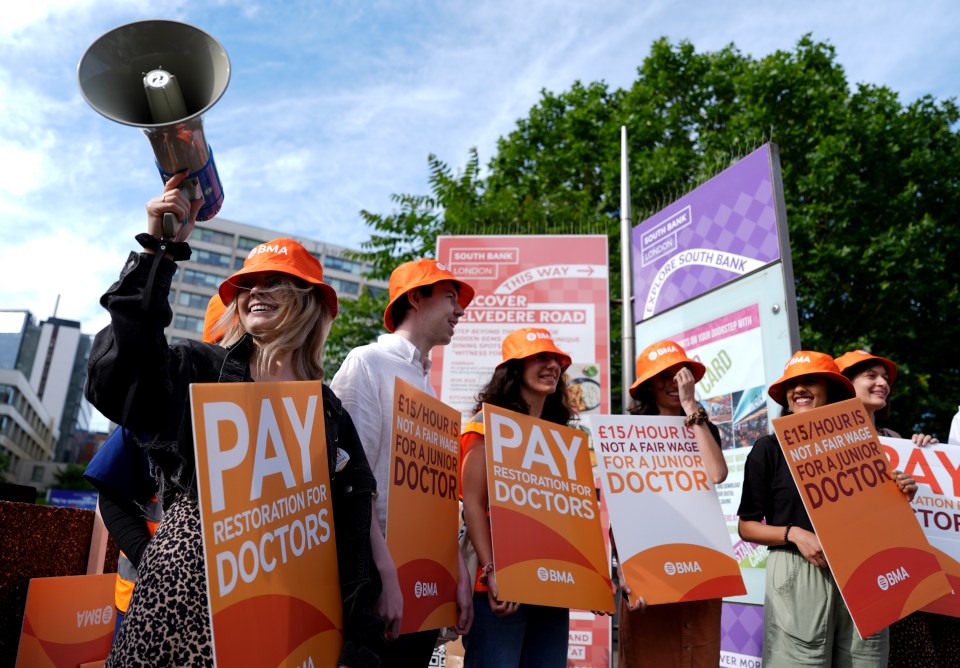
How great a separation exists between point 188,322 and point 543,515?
78.7 meters

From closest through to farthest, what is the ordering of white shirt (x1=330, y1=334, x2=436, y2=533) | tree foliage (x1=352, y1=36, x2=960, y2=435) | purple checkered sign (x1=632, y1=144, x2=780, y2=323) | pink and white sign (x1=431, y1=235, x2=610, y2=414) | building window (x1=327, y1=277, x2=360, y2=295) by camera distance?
white shirt (x1=330, y1=334, x2=436, y2=533) → purple checkered sign (x1=632, y1=144, x2=780, y2=323) → pink and white sign (x1=431, y1=235, x2=610, y2=414) → tree foliage (x1=352, y1=36, x2=960, y2=435) → building window (x1=327, y1=277, x2=360, y2=295)

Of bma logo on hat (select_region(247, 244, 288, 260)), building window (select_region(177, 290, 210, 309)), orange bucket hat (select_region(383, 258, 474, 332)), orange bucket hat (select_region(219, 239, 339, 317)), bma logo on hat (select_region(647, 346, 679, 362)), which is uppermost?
building window (select_region(177, 290, 210, 309))

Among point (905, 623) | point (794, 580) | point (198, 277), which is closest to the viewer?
point (794, 580)

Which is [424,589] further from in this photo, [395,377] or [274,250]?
[274,250]

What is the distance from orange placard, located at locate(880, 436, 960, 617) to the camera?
3.70 metres

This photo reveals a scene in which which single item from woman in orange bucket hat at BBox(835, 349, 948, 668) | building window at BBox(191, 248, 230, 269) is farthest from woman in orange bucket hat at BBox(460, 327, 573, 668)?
building window at BBox(191, 248, 230, 269)

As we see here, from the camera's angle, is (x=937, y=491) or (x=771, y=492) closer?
(x=771, y=492)

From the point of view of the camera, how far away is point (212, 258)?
79.1 m

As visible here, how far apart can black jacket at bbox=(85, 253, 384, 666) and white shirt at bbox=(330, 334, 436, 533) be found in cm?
51

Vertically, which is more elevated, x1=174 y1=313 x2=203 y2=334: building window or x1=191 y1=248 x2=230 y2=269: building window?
x1=191 y1=248 x2=230 y2=269: building window

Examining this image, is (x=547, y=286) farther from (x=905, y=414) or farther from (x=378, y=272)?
(x=905, y=414)

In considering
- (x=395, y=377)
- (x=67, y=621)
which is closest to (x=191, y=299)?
(x=67, y=621)

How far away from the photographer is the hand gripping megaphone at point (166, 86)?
6.25 feet

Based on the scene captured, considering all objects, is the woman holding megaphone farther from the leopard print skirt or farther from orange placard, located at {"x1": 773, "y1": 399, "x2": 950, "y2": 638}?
orange placard, located at {"x1": 773, "y1": 399, "x2": 950, "y2": 638}
